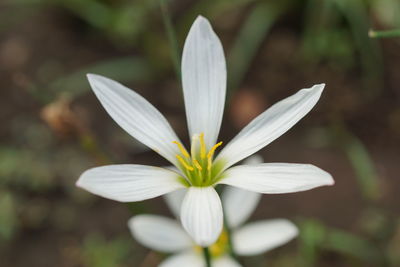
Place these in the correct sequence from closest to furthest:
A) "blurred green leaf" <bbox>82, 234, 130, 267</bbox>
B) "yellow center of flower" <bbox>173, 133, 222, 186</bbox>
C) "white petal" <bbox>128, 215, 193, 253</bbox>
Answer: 1. "yellow center of flower" <bbox>173, 133, 222, 186</bbox>
2. "white petal" <bbox>128, 215, 193, 253</bbox>
3. "blurred green leaf" <bbox>82, 234, 130, 267</bbox>

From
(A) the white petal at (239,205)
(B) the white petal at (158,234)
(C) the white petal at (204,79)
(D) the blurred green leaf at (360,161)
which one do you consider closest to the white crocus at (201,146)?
(C) the white petal at (204,79)

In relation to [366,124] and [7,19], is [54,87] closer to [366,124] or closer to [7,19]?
[7,19]

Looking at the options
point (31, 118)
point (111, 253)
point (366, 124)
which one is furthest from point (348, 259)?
point (31, 118)

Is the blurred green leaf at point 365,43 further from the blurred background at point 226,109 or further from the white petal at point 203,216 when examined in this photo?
the white petal at point 203,216

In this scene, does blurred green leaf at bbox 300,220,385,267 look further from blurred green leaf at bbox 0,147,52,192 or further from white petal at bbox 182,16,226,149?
blurred green leaf at bbox 0,147,52,192

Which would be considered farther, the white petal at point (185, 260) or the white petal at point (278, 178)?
the white petal at point (185, 260)

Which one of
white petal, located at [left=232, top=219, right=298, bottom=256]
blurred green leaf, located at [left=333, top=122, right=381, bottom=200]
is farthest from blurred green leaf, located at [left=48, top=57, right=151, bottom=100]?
white petal, located at [left=232, top=219, right=298, bottom=256]
